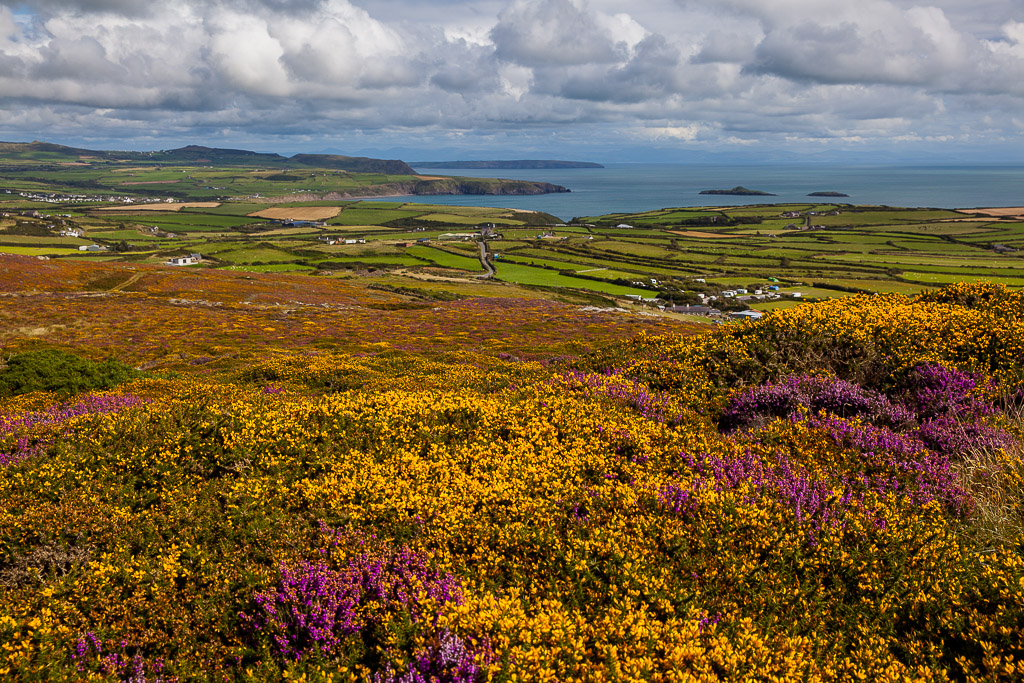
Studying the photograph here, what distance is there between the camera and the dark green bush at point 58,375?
1777 cm

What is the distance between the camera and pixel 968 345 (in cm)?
1184

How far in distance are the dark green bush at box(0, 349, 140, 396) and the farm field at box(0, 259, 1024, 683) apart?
3502mm

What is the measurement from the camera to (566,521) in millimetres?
7434

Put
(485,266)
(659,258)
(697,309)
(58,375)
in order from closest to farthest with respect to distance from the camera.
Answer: (58,375), (697,309), (485,266), (659,258)

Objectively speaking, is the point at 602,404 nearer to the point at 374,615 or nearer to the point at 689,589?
the point at 689,589

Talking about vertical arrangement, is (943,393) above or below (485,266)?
above

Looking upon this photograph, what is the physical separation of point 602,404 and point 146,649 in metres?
8.64

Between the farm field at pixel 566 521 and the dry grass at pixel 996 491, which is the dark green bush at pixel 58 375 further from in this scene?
the dry grass at pixel 996 491

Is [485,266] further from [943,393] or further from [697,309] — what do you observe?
[943,393]

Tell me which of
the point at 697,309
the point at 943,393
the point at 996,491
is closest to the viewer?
the point at 996,491

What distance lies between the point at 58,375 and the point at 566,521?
2010cm

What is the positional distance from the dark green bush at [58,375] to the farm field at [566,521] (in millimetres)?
3502

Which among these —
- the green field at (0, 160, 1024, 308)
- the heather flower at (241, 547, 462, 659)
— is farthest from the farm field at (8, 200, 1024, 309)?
the heather flower at (241, 547, 462, 659)

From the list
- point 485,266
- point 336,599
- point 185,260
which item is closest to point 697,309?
point 485,266
